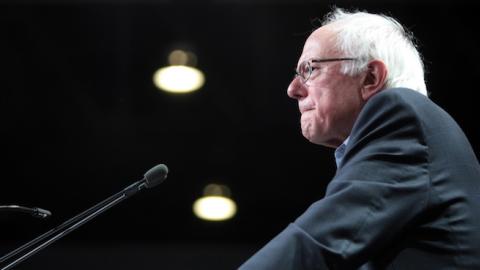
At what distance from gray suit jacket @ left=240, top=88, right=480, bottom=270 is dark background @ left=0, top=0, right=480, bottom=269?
8.05 ft

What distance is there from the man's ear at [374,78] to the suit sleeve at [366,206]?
33 centimetres

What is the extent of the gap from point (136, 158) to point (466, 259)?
13.0ft

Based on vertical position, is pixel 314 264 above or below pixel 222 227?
below

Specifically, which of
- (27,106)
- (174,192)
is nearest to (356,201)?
(27,106)

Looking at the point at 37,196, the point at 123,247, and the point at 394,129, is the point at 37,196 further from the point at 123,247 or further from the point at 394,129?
the point at 394,129

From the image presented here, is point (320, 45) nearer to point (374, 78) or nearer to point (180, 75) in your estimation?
point (374, 78)

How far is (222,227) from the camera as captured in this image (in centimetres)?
550

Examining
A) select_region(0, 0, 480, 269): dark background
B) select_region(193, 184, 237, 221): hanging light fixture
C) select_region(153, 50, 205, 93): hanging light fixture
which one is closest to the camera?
select_region(0, 0, 480, 269): dark background

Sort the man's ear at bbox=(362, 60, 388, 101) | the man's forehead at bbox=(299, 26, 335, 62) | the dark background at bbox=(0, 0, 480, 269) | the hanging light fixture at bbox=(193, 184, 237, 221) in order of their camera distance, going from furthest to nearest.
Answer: the hanging light fixture at bbox=(193, 184, 237, 221), the dark background at bbox=(0, 0, 480, 269), the man's forehead at bbox=(299, 26, 335, 62), the man's ear at bbox=(362, 60, 388, 101)

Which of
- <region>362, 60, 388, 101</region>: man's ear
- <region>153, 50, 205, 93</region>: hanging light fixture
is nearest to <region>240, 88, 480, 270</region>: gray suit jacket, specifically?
<region>362, 60, 388, 101</region>: man's ear

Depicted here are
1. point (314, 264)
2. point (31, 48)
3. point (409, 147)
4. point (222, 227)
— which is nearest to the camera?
point (314, 264)

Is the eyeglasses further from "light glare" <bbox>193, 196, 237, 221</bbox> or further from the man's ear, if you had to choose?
"light glare" <bbox>193, 196, 237, 221</bbox>

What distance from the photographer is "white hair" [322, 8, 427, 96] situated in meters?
1.72

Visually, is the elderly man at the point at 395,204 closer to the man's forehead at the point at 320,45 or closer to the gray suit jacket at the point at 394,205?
the gray suit jacket at the point at 394,205
